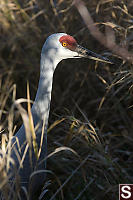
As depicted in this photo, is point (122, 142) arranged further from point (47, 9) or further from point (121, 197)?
point (47, 9)

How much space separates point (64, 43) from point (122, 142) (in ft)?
2.91

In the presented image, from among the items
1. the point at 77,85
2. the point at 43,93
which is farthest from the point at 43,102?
the point at 77,85

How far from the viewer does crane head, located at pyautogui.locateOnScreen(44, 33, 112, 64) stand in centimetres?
208

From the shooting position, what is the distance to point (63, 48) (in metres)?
2.13

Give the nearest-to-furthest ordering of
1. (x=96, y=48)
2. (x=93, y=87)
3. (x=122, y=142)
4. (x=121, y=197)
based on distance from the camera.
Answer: (x=121, y=197)
(x=122, y=142)
(x=96, y=48)
(x=93, y=87)

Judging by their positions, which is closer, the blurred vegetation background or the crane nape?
the crane nape

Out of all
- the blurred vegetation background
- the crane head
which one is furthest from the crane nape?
the blurred vegetation background

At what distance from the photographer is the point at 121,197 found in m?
1.97

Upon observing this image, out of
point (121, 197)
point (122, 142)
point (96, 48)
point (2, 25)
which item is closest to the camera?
point (121, 197)

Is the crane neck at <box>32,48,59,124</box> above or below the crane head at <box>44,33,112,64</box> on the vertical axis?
below

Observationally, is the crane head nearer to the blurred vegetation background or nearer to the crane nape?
the crane nape

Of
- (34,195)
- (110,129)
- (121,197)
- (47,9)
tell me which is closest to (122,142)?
(110,129)

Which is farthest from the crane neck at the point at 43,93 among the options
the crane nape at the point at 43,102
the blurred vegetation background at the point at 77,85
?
the blurred vegetation background at the point at 77,85

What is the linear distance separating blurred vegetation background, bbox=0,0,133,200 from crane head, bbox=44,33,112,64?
0.76ft
